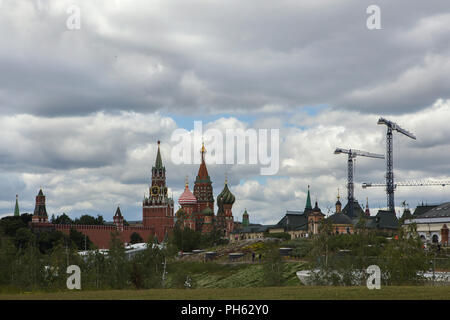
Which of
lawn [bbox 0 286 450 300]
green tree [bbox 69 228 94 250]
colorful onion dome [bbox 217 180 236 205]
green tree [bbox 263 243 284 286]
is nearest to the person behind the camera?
lawn [bbox 0 286 450 300]

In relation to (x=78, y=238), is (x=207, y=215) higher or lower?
higher

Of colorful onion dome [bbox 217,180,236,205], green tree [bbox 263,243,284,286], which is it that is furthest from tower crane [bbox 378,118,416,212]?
green tree [bbox 263,243,284,286]


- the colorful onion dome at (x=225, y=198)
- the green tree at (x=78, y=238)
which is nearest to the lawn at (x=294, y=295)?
the green tree at (x=78, y=238)

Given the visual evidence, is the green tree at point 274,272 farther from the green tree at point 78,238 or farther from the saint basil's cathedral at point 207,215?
the saint basil's cathedral at point 207,215

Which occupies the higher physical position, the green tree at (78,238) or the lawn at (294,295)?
the lawn at (294,295)

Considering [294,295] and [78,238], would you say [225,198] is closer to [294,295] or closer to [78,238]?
[78,238]

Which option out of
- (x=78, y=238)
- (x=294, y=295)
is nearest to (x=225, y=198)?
(x=78, y=238)

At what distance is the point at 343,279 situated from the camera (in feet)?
164

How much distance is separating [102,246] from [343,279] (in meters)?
135

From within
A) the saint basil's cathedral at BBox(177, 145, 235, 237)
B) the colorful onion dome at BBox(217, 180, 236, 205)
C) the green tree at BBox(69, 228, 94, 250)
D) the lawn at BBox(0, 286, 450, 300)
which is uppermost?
the colorful onion dome at BBox(217, 180, 236, 205)

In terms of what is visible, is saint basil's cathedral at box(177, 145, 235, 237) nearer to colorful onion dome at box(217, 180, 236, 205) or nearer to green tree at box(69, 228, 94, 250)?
colorful onion dome at box(217, 180, 236, 205)
